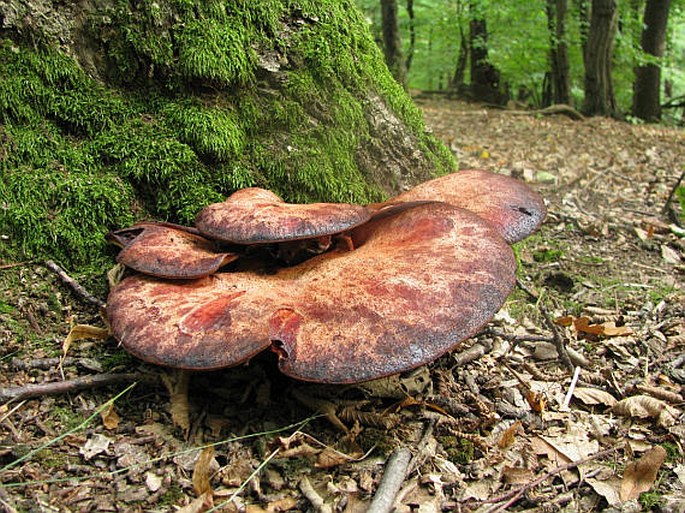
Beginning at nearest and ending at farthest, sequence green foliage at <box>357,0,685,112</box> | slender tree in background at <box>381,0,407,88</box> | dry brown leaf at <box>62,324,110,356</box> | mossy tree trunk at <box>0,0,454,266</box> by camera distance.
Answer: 1. dry brown leaf at <box>62,324,110,356</box>
2. mossy tree trunk at <box>0,0,454,266</box>
3. slender tree in background at <box>381,0,407,88</box>
4. green foliage at <box>357,0,685,112</box>

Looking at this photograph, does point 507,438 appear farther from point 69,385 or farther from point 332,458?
point 69,385

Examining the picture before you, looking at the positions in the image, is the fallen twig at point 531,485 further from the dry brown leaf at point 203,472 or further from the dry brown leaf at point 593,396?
the dry brown leaf at point 203,472

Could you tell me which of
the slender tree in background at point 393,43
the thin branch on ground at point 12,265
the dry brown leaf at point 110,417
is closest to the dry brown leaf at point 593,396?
the dry brown leaf at point 110,417

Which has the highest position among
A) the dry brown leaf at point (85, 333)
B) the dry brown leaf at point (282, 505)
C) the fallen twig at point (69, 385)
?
the dry brown leaf at point (85, 333)

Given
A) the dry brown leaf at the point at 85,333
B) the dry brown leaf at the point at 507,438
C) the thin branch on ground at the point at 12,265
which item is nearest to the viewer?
the dry brown leaf at the point at 507,438

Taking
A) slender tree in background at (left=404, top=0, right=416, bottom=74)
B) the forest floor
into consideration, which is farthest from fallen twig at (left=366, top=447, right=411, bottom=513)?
slender tree in background at (left=404, top=0, right=416, bottom=74)

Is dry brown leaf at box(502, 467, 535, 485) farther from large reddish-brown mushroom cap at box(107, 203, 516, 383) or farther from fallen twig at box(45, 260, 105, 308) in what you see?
fallen twig at box(45, 260, 105, 308)
